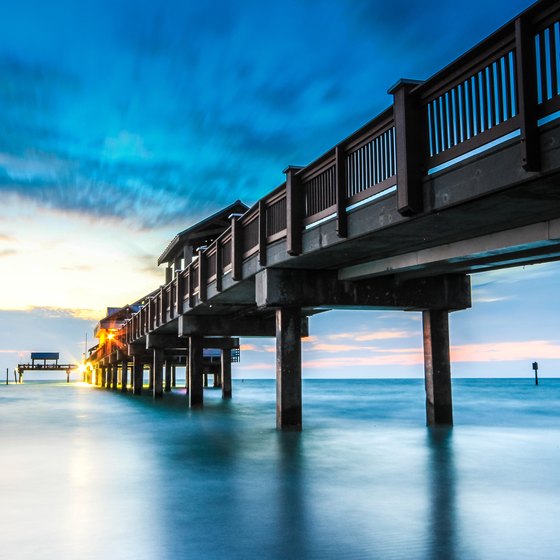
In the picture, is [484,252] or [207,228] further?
[207,228]

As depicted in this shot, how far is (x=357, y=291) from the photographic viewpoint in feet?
60.6

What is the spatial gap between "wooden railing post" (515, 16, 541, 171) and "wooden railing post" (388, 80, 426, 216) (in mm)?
2104

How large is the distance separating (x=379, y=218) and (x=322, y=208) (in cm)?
251

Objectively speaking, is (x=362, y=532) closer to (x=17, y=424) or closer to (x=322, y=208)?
(x=322, y=208)

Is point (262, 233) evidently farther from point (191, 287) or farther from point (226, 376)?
point (226, 376)

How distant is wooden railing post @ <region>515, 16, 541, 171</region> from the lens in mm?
7848

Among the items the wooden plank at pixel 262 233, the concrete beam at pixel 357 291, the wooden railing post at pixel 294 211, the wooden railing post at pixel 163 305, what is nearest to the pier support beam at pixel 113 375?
the wooden railing post at pixel 163 305

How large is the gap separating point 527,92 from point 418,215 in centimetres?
262

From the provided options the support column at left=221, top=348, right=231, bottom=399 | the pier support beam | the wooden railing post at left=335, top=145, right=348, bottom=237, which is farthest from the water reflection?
the pier support beam

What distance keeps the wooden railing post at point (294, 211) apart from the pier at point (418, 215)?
0.08 ft

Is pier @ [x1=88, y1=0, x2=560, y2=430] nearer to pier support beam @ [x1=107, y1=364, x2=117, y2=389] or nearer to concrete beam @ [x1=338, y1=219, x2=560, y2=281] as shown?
concrete beam @ [x1=338, y1=219, x2=560, y2=281]

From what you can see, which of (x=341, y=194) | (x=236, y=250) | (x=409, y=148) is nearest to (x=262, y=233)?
(x=236, y=250)

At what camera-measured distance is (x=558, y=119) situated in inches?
299

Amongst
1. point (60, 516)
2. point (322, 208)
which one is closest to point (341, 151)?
point (322, 208)
